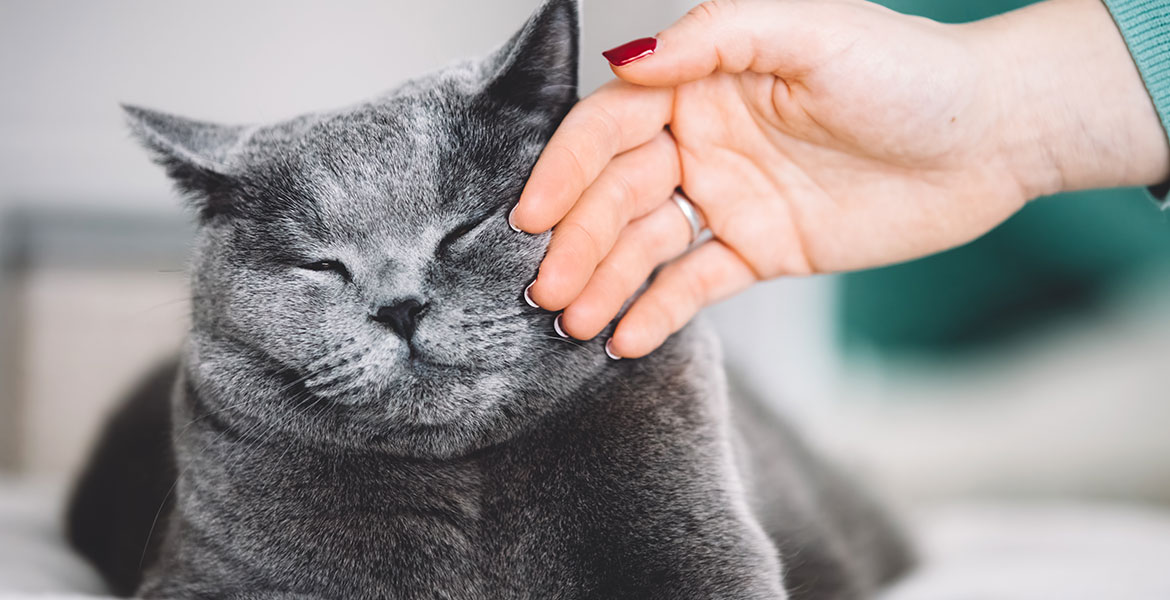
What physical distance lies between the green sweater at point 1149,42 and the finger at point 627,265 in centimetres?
53

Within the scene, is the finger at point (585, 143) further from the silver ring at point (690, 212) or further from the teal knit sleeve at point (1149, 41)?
the teal knit sleeve at point (1149, 41)

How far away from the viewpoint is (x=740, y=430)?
0.97 m

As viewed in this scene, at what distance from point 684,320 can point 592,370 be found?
159mm

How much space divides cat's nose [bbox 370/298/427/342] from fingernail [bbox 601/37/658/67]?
30 cm

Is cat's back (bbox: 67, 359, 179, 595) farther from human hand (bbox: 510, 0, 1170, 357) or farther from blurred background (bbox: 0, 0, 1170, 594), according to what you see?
human hand (bbox: 510, 0, 1170, 357)

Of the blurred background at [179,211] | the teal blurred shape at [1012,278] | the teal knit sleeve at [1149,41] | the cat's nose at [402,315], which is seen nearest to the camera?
the cat's nose at [402,315]

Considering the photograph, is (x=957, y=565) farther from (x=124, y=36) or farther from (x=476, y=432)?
(x=124, y=36)

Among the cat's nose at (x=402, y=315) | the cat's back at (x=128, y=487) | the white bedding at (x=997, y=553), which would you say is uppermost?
the cat's nose at (x=402, y=315)

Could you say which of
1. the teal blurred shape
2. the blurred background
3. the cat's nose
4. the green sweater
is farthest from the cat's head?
the teal blurred shape

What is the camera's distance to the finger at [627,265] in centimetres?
74

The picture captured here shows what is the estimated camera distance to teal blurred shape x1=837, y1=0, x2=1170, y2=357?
1533 millimetres

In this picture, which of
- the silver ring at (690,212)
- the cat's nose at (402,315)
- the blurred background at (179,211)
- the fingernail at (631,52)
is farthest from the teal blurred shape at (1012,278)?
the cat's nose at (402,315)

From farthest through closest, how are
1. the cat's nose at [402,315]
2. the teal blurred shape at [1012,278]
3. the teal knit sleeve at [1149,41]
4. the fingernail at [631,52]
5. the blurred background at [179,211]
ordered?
the teal blurred shape at [1012,278] < the blurred background at [179,211] < the teal knit sleeve at [1149,41] < the fingernail at [631,52] < the cat's nose at [402,315]

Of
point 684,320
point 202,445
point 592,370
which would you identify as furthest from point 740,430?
point 202,445
